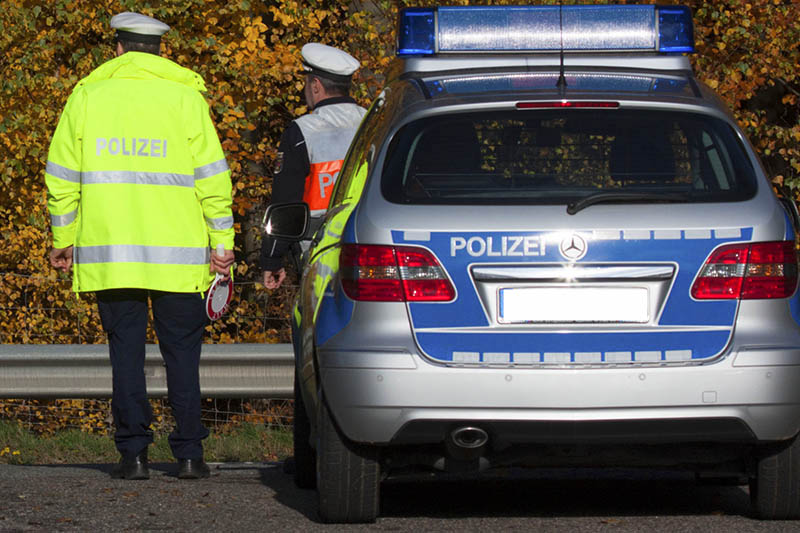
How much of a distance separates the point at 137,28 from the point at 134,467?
1.85 m

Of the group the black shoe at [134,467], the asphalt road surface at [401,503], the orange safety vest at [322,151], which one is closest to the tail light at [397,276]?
the asphalt road surface at [401,503]

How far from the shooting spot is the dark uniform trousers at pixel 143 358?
6910 mm

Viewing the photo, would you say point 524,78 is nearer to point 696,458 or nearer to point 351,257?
point 351,257

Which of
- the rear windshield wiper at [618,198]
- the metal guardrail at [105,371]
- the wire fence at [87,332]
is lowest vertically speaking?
the wire fence at [87,332]

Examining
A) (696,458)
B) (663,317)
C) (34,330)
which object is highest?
(663,317)

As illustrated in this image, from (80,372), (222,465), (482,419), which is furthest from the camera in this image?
(80,372)

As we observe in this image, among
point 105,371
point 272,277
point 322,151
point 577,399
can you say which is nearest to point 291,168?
point 322,151

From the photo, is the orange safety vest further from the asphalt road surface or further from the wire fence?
the wire fence

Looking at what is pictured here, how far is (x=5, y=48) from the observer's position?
16.1m

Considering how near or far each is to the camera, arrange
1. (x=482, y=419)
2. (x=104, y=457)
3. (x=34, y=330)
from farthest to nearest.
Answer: (x=34, y=330)
(x=104, y=457)
(x=482, y=419)

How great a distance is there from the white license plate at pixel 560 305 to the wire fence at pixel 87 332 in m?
4.96

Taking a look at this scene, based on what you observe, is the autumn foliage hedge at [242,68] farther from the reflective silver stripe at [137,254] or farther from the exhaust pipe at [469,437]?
the exhaust pipe at [469,437]

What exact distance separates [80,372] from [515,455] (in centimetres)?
349

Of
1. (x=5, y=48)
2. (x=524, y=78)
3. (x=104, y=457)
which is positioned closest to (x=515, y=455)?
(x=524, y=78)
